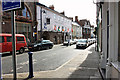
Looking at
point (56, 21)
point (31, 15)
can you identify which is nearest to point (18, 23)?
point (31, 15)

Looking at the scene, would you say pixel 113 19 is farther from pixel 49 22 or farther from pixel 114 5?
pixel 49 22

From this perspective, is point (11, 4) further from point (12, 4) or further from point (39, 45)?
point (39, 45)

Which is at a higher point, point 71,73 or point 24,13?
point 24,13

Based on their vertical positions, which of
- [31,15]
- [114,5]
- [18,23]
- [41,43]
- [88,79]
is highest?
[31,15]

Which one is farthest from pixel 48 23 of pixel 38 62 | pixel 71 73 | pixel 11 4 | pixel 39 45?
pixel 11 4

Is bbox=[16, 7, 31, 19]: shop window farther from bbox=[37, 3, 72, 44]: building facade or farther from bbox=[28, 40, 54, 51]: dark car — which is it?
bbox=[28, 40, 54, 51]: dark car

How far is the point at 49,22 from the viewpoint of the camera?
29.4 meters

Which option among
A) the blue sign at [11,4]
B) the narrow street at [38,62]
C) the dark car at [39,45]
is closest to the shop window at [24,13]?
the dark car at [39,45]

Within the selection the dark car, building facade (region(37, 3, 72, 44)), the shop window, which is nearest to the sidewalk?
the dark car

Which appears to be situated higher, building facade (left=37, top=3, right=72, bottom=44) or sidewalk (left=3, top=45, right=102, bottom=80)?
building facade (left=37, top=3, right=72, bottom=44)

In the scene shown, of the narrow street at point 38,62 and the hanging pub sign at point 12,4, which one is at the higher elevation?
the hanging pub sign at point 12,4

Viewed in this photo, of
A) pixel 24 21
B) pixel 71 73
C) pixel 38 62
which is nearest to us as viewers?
pixel 71 73

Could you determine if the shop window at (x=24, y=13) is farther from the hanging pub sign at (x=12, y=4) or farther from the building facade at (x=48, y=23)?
the hanging pub sign at (x=12, y=4)

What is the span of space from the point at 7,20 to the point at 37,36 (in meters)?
7.26
